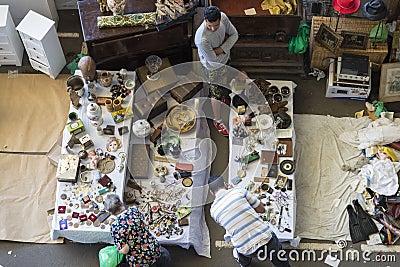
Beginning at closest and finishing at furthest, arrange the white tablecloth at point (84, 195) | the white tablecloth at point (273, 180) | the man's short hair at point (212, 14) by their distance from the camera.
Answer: the man's short hair at point (212, 14)
the white tablecloth at point (84, 195)
the white tablecloth at point (273, 180)

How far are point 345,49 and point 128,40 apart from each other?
232 centimetres

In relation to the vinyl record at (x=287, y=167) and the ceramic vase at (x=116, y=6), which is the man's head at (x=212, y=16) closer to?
the ceramic vase at (x=116, y=6)

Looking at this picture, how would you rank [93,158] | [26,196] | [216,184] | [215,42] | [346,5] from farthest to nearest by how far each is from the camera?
[26,196] → [346,5] → [93,158] → [215,42] → [216,184]

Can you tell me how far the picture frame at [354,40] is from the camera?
20.6 feet

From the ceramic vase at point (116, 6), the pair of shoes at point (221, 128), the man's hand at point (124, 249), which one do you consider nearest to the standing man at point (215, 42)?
the pair of shoes at point (221, 128)

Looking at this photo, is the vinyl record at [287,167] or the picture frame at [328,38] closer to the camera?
the vinyl record at [287,167]

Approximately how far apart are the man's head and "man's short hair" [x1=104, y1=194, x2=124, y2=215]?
71.0 inches

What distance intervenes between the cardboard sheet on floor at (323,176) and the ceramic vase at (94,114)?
2036mm

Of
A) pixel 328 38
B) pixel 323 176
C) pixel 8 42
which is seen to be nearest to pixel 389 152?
pixel 323 176

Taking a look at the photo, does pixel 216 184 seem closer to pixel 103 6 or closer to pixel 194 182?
pixel 194 182

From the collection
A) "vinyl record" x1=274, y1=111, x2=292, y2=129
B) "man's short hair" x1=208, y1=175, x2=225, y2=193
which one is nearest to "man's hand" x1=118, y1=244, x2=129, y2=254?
"man's short hair" x1=208, y1=175, x2=225, y2=193

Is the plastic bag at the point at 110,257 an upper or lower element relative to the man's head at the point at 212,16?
lower

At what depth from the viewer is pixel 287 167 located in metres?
5.77

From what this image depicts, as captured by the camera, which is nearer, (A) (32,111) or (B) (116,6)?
(B) (116,6)
